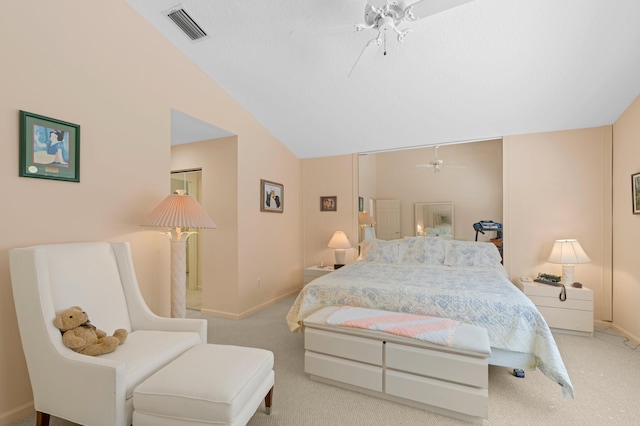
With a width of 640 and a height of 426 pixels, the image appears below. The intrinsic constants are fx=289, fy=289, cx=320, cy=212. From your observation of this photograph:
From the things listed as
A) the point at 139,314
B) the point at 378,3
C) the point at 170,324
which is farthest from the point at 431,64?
the point at 139,314

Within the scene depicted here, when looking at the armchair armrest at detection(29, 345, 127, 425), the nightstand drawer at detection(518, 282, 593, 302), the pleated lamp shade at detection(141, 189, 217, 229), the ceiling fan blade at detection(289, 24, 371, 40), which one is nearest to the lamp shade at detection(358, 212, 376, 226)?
the nightstand drawer at detection(518, 282, 593, 302)

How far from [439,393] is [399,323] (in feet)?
1.54

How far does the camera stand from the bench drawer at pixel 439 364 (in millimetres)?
1771

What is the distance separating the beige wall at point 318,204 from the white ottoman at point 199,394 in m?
3.28

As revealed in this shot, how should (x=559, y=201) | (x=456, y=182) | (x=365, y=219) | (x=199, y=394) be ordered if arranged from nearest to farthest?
(x=199, y=394), (x=559, y=201), (x=456, y=182), (x=365, y=219)

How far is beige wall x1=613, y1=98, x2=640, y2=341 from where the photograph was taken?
296 centimetres

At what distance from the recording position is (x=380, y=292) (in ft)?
8.26

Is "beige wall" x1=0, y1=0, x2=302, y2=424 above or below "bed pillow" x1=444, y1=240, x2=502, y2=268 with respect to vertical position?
above

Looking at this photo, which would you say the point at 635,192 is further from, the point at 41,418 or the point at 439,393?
the point at 41,418

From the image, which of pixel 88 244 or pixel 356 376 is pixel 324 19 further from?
pixel 356 376

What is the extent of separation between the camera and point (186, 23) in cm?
260

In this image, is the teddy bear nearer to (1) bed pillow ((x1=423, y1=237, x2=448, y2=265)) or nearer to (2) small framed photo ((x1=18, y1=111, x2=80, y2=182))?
(2) small framed photo ((x1=18, y1=111, x2=80, y2=182))

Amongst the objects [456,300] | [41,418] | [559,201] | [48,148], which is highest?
[48,148]

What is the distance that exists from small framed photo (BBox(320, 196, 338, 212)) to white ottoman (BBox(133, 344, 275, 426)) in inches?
138
